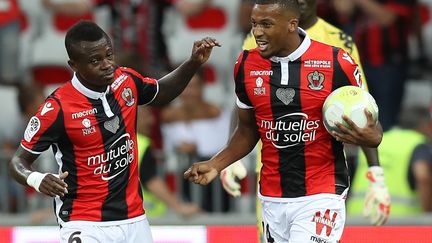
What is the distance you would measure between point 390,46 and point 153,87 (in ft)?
15.0

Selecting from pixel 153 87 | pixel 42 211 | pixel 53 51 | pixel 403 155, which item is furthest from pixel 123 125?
pixel 53 51

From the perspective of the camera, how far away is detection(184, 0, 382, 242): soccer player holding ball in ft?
22.2

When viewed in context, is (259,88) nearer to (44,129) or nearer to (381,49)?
(44,129)

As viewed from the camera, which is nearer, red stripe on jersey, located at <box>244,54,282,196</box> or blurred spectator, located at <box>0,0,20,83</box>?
red stripe on jersey, located at <box>244,54,282,196</box>

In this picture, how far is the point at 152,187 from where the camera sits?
9.76 metres

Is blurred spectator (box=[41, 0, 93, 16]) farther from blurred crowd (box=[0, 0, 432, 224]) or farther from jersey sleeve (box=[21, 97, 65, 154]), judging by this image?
jersey sleeve (box=[21, 97, 65, 154])

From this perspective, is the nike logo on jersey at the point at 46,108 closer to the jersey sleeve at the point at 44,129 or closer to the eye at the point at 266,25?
the jersey sleeve at the point at 44,129

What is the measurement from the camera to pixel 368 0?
1128 centimetres

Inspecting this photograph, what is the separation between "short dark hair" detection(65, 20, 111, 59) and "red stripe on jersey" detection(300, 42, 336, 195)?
3.91 ft

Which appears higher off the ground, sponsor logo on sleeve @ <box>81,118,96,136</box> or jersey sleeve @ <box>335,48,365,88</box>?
jersey sleeve @ <box>335,48,365,88</box>

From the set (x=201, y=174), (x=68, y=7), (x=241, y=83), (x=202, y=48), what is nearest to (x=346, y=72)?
(x=241, y=83)

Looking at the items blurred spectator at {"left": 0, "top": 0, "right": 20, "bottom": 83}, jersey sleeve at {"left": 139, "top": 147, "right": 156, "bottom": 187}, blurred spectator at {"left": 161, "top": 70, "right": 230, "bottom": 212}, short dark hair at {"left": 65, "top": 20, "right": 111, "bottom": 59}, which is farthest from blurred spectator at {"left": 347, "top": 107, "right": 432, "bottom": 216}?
blurred spectator at {"left": 0, "top": 0, "right": 20, "bottom": 83}

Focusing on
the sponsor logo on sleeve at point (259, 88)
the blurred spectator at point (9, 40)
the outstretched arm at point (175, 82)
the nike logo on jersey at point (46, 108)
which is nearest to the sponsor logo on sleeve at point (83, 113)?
the nike logo on jersey at point (46, 108)

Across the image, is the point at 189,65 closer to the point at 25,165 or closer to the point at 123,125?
the point at 123,125
